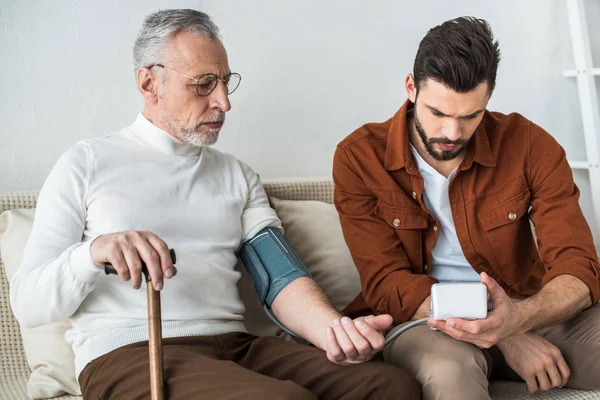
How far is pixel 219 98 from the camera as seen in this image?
1896mm

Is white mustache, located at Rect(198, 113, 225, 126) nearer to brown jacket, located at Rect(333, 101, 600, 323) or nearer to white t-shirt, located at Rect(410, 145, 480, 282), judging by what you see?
brown jacket, located at Rect(333, 101, 600, 323)

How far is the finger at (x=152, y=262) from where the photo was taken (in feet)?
4.78

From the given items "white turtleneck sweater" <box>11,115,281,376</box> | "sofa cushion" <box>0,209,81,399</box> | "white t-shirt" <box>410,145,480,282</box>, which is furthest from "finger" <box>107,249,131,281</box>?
"white t-shirt" <box>410,145,480,282</box>

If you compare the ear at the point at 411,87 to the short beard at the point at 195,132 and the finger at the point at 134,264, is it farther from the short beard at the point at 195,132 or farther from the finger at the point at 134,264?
the finger at the point at 134,264

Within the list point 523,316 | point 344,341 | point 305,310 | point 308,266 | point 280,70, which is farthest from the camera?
point 280,70

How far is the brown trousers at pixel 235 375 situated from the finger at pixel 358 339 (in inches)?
1.7

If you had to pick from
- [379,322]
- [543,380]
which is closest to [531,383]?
[543,380]

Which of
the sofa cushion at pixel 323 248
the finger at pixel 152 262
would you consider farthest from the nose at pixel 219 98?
the finger at pixel 152 262

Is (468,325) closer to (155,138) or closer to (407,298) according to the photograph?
(407,298)

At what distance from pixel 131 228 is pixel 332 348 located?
0.52 m

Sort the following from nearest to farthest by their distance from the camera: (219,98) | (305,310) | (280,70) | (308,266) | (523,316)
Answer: (523,316) → (305,310) → (219,98) → (308,266) → (280,70)

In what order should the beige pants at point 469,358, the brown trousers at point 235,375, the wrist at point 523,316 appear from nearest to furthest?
the brown trousers at point 235,375 < the beige pants at point 469,358 < the wrist at point 523,316

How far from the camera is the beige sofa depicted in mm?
1846

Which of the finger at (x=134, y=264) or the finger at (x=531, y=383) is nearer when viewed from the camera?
the finger at (x=134, y=264)
